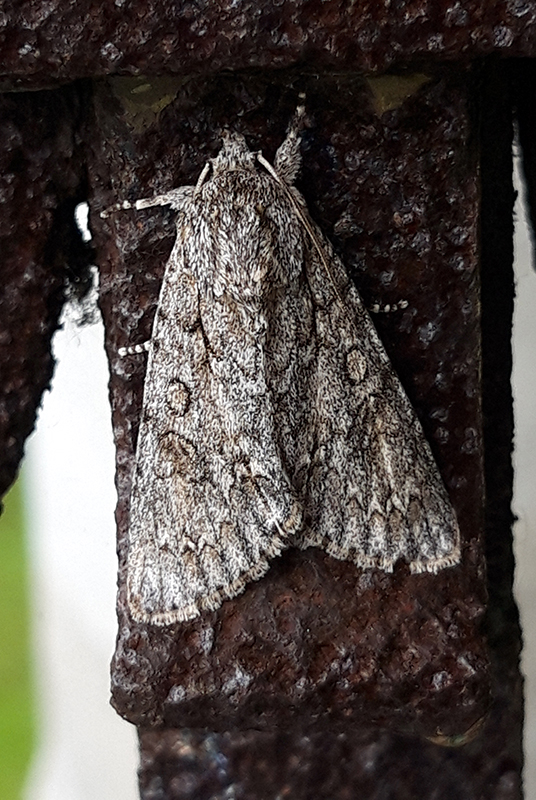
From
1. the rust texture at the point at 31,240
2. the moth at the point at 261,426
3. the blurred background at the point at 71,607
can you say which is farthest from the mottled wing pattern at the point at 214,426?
the blurred background at the point at 71,607

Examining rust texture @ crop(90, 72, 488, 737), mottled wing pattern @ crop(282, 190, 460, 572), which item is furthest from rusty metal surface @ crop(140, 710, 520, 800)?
mottled wing pattern @ crop(282, 190, 460, 572)

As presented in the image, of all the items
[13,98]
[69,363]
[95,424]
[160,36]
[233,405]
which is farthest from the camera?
[95,424]

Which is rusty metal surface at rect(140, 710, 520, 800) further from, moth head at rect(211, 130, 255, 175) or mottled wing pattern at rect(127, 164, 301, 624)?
moth head at rect(211, 130, 255, 175)

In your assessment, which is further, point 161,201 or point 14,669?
point 14,669

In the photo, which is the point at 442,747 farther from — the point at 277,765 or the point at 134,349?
the point at 134,349

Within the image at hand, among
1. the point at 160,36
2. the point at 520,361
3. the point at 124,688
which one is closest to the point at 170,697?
the point at 124,688

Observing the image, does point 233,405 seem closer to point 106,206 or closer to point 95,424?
point 106,206

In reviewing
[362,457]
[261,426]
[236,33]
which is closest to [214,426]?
[261,426]

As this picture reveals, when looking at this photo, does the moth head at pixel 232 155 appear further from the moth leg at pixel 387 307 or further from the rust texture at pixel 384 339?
the moth leg at pixel 387 307
